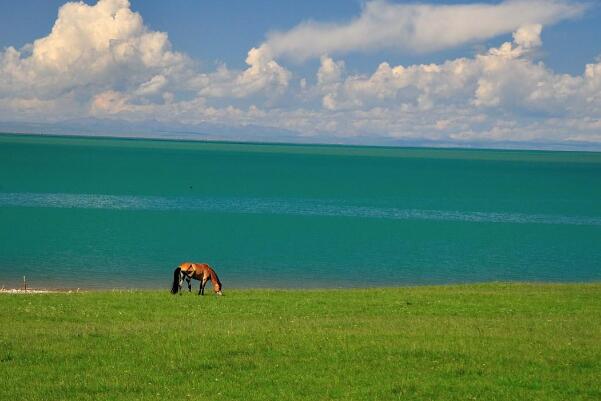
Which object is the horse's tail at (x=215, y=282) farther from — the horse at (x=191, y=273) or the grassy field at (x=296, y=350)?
the grassy field at (x=296, y=350)

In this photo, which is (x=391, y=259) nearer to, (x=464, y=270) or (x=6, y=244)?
(x=464, y=270)

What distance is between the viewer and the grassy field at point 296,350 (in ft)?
57.7

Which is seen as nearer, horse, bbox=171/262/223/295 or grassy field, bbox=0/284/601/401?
grassy field, bbox=0/284/601/401

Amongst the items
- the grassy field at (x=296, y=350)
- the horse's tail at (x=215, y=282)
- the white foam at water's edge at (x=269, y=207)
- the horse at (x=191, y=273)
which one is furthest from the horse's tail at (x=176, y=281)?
the white foam at water's edge at (x=269, y=207)

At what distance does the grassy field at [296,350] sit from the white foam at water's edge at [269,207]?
69202mm

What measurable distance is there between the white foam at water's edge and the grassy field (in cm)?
6920

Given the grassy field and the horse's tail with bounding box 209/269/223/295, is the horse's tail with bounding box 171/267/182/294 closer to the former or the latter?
the horse's tail with bounding box 209/269/223/295

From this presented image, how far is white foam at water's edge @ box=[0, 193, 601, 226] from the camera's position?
9975 centimetres

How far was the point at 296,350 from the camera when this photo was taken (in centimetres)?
2108

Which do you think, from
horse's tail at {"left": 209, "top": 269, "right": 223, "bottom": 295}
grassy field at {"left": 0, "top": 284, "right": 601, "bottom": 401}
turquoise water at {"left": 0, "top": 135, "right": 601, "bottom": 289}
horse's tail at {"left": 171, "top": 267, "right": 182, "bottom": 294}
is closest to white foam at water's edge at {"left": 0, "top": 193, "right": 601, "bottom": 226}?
turquoise water at {"left": 0, "top": 135, "right": 601, "bottom": 289}

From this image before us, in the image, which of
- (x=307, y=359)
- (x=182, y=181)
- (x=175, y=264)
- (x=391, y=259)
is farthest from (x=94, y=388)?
(x=182, y=181)

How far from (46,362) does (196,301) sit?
39.9 ft

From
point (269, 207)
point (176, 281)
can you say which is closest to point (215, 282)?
point (176, 281)

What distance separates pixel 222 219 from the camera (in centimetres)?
9050
